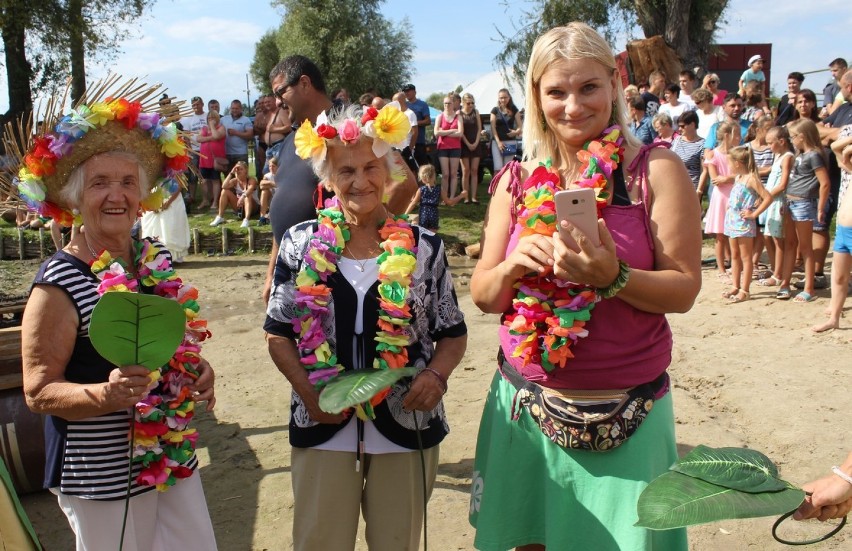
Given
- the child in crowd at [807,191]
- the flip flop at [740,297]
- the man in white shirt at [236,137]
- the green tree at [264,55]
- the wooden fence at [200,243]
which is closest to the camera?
the child in crowd at [807,191]

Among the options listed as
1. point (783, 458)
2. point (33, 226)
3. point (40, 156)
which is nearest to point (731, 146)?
point (783, 458)

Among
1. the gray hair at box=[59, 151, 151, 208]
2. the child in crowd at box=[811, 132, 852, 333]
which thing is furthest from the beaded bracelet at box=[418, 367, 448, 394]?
the child in crowd at box=[811, 132, 852, 333]

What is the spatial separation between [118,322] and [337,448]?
83 cm

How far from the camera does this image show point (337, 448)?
236cm

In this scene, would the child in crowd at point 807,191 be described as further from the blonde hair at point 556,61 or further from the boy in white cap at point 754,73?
the blonde hair at point 556,61

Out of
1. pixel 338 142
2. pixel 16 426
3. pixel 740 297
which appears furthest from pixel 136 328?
pixel 740 297

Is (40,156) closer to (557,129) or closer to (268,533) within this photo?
(557,129)

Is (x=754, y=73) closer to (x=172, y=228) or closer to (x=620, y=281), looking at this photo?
(x=172, y=228)

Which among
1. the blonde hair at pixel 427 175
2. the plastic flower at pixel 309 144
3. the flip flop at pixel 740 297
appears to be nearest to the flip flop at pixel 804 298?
the flip flop at pixel 740 297

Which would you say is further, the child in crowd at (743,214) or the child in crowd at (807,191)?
the child in crowd at (743,214)

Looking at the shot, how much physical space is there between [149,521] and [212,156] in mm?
12892

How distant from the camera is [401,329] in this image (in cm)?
236

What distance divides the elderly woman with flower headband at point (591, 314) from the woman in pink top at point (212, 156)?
1306cm

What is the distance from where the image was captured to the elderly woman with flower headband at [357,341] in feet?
7.66
